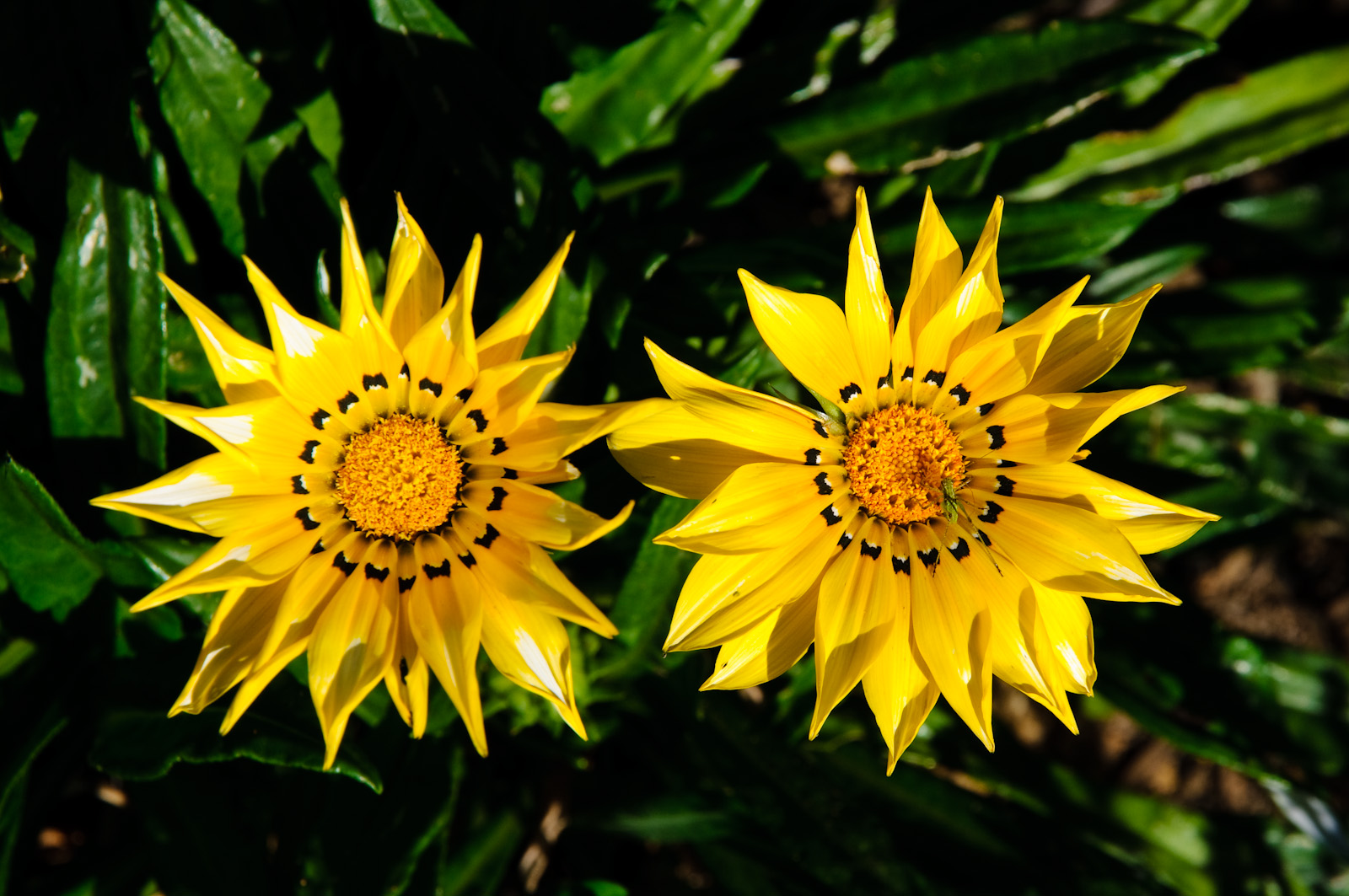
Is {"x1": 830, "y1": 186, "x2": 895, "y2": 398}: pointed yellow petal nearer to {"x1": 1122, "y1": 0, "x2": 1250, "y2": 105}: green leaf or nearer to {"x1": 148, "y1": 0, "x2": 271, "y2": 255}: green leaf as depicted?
{"x1": 148, "y1": 0, "x2": 271, "y2": 255}: green leaf

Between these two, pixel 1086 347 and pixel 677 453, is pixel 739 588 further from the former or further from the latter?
pixel 1086 347

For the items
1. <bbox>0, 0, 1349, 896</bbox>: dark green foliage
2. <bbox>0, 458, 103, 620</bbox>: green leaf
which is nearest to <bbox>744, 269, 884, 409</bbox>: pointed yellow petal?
<bbox>0, 0, 1349, 896</bbox>: dark green foliage

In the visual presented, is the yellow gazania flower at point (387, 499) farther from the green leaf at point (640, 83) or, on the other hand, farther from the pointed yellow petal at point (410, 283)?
the green leaf at point (640, 83)

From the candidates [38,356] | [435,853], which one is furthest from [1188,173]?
[38,356]

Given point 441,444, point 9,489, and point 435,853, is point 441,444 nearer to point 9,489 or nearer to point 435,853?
point 9,489

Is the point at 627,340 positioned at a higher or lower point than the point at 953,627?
higher

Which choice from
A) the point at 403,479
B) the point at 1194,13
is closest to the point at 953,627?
the point at 403,479
